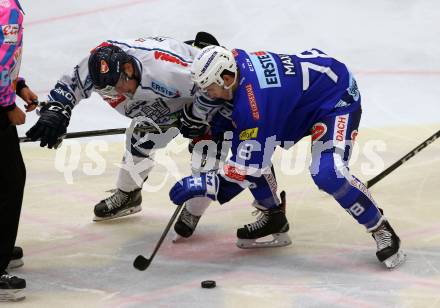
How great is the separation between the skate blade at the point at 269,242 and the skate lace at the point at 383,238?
532 millimetres

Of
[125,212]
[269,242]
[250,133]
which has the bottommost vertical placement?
[125,212]

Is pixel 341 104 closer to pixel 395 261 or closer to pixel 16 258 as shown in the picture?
pixel 395 261

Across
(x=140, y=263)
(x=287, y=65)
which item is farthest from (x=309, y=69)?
(x=140, y=263)

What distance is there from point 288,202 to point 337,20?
3209 millimetres

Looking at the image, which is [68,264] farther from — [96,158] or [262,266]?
[96,158]

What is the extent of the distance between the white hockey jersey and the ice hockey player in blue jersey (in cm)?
24

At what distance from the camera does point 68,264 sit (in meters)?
4.44

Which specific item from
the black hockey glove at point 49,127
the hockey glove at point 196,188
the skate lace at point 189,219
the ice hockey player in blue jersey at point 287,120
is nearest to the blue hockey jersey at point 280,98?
the ice hockey player in blue jersey at point 287,120

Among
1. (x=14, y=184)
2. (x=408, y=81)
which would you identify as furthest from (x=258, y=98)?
(x=408, y=81)

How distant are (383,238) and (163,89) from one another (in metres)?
1.21

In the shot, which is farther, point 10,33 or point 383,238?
point 383,238

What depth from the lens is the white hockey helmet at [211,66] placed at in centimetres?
408

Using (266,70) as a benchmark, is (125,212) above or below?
below

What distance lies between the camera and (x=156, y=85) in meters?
4.38
